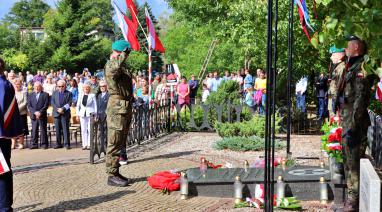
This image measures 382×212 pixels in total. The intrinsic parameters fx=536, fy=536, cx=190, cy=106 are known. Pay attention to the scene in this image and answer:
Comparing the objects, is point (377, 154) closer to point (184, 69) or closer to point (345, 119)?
point (345, 119)

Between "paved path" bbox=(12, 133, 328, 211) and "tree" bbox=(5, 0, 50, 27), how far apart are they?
87.2 meters

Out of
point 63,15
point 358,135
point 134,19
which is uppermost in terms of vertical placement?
point 63,15

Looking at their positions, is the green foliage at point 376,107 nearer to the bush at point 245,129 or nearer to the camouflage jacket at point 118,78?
the bush at point 245,129

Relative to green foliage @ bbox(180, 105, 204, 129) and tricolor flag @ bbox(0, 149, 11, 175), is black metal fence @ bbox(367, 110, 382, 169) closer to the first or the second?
tricolor flag @ bbox(0, 149, 11, 175)

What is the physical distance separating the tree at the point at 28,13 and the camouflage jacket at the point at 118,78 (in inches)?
3571

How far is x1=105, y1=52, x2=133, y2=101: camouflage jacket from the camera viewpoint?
872 centimetres

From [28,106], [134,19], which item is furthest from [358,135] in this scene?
[28,106]

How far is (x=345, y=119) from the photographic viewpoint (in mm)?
6590

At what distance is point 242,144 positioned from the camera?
13.0 m

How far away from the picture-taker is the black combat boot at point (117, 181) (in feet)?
28.9

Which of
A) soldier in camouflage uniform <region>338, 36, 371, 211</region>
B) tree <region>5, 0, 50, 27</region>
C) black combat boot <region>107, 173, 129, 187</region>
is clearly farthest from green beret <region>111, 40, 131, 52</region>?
tree <region>5, 0, 50, 27</region>

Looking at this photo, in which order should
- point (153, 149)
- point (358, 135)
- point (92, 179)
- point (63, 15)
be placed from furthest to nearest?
point (63, 15) < point (153, 149) < point (92, 179) < point (358, 135)

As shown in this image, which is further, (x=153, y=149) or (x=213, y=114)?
(x=213, y=114)

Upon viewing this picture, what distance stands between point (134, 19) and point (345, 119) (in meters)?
9.12
